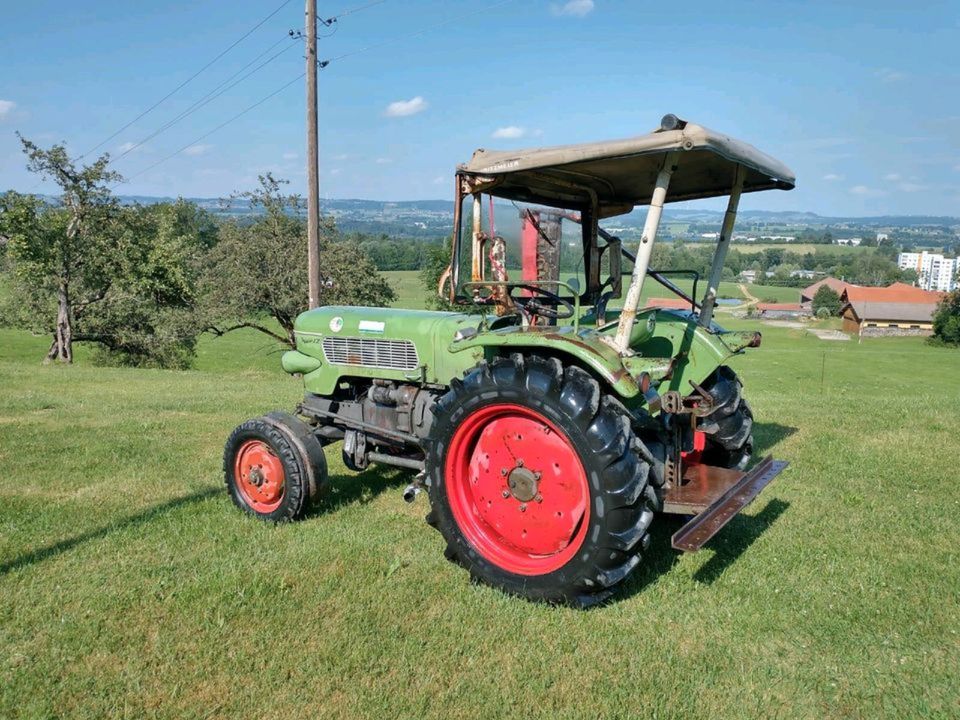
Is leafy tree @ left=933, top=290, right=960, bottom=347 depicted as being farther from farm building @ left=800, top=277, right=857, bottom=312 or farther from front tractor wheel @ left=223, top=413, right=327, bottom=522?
front tractor wheel @ left=223, top=413, right=327, bottom=522

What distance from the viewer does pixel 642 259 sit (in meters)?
3.76

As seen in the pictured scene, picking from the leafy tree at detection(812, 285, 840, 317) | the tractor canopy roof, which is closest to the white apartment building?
the leafy tree at detection(812, 285, 840, 317)

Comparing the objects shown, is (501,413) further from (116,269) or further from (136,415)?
(116,269)

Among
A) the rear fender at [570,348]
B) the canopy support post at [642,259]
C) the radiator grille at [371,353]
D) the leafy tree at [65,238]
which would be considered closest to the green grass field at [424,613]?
the radiator grille at [371,353]

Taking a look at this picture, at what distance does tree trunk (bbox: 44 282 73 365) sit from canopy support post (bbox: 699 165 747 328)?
23816mm

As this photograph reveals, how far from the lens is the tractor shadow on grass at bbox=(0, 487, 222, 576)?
14.2 ft

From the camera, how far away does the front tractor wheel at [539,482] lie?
3.52 metres

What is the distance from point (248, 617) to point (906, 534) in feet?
13.6

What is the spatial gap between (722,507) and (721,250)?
5.97 ft

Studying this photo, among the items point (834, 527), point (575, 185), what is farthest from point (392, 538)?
point (834, 527)

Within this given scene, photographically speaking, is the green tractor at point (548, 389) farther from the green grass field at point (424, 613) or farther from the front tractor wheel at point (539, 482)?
the green grass field at point (424, 613)

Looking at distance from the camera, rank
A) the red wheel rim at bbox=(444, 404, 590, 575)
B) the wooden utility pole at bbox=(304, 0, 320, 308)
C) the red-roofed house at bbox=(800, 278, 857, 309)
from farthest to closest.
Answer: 1. the red-roofed house at bbox=(800, 278, 857, 309)
2. the wooden utility pole at bbox=(304, 0, 320, 308)
3. the red wheel rim at bbox=(444, 404, 590, 575)

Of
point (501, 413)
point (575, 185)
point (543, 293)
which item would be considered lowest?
point (501, 413)

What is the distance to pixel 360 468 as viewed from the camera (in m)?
5.60
